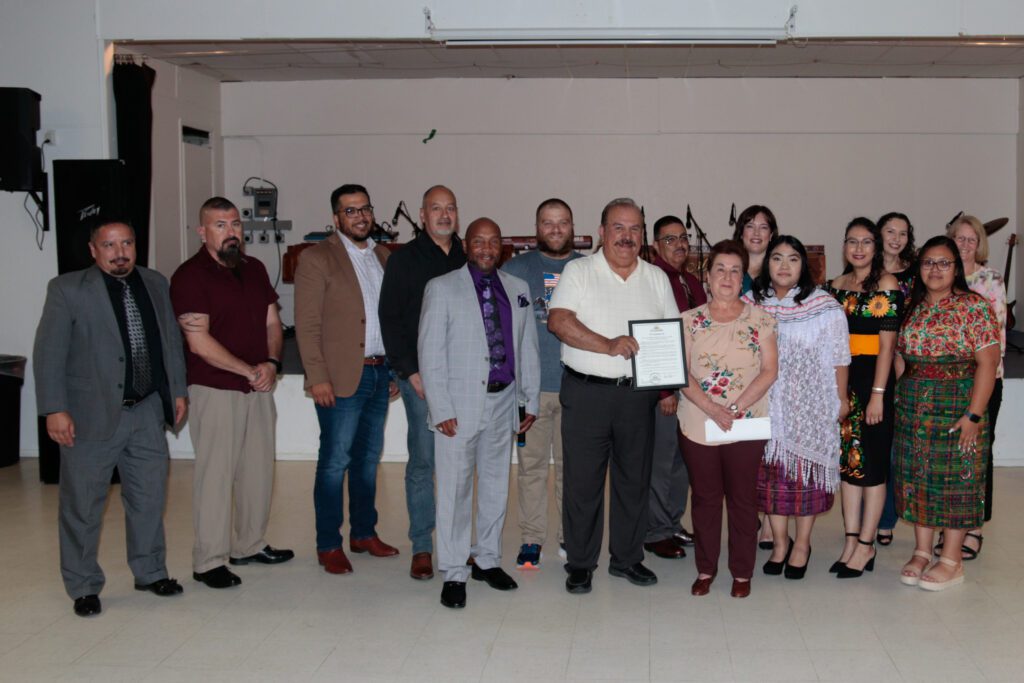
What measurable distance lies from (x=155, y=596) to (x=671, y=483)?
2.33 metres

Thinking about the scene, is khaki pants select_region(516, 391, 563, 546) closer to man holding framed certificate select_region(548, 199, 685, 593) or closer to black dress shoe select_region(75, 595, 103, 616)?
man holding framed certificate select_region(548, 199, 685, 593)

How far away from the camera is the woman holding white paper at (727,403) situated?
12.6 ft

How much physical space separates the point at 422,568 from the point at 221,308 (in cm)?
139

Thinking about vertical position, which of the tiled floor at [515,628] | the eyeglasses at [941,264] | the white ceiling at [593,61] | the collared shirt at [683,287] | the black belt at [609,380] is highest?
the white ceiling at [593,61]

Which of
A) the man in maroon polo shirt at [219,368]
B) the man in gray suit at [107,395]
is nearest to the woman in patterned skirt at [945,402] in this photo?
the man in maroon polo shirt at [219,368]

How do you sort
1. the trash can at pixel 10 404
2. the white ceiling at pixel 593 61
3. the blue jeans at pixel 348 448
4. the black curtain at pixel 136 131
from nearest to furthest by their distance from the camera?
the blue jeans at pixel 348 448 < the trash can at pixel 10 404 < the black curtain at pixel 136 131 < the white ceiling at pixel 593 61

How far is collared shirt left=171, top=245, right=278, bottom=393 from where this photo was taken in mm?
4051

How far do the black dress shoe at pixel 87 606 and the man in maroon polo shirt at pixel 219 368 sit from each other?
44 cm

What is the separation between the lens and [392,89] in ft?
34.7

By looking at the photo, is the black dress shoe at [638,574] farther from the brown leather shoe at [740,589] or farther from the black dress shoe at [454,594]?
the black dress shoe at [454,594]

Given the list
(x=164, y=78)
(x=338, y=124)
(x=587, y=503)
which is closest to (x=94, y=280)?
(x=587, y=503)

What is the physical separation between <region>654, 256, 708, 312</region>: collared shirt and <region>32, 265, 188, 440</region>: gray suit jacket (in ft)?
7.74

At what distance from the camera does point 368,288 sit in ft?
14.3

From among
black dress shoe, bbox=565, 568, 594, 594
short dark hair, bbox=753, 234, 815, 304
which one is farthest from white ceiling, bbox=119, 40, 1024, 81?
black dress shoe, bbox=565, 568, 594, 594
